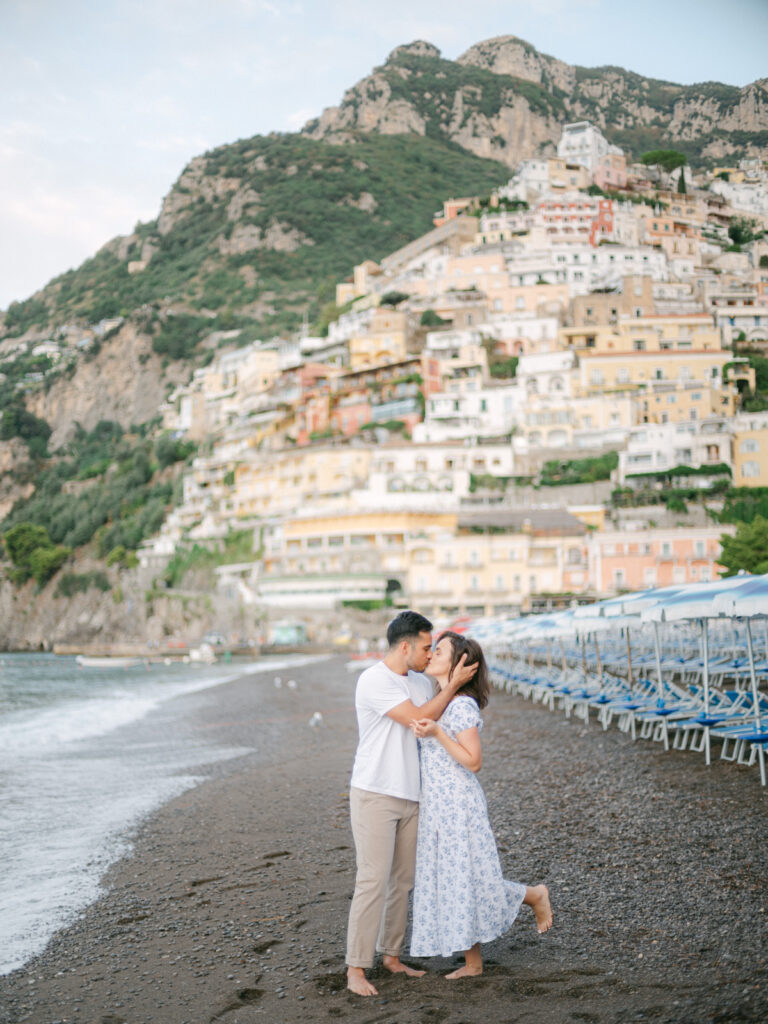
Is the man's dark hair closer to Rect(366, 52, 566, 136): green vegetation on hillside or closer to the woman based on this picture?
the woman

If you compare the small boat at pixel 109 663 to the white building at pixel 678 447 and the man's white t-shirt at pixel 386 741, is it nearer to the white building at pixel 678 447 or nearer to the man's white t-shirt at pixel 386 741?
the white building at pixel 678 447

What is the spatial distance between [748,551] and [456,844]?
1592 inches

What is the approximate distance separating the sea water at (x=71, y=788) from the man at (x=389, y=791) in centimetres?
240

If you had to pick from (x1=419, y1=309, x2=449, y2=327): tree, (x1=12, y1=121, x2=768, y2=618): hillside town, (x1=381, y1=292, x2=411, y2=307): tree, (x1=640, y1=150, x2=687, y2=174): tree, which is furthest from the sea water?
(x1=640, y1=150, x2=687, y2=174): tree

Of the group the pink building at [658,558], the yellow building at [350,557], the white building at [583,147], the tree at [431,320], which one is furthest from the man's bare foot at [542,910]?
the white building at [583,147]

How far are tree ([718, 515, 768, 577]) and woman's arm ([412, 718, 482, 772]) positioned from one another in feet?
130

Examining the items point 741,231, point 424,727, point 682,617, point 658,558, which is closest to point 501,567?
point 658,558

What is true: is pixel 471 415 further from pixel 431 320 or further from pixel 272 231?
pixel 272 231

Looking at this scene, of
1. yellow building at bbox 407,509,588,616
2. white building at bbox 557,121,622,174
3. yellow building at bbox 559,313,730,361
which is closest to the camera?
yellow building at bbox 407,509,588,616

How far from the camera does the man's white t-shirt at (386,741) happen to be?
457cm

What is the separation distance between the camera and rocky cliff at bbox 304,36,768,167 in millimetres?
168225

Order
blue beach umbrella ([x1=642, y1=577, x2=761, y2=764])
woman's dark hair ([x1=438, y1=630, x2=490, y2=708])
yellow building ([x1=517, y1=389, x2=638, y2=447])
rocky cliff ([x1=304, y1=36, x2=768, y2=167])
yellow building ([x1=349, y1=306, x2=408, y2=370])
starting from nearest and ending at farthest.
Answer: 1. woman's dark hair ([x1=438, y1=630, x2=490, y2=708])
2. blue beach umbrella ([x1=642, y1=577, x2=761, y2=764])
3. yellow building ([x1=517, y1=389, x2=638, y2=447])
4. yellow building ([x1=349, y1=306, x2=408, y2=370])
5. rocky cliff ([x1=304, y1=36, x2=768, y2=167])

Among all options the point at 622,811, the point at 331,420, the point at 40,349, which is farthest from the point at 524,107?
the point at 622,811

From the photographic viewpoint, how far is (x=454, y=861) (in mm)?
4523
